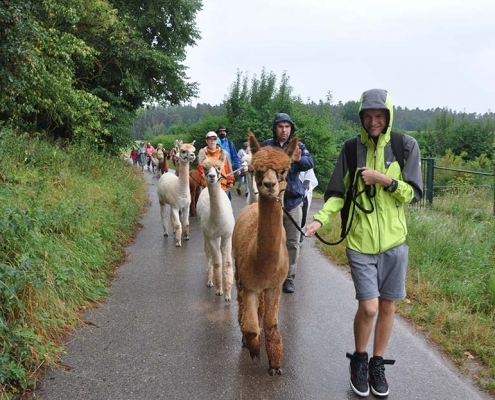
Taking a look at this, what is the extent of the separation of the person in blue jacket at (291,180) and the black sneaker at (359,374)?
1.82m

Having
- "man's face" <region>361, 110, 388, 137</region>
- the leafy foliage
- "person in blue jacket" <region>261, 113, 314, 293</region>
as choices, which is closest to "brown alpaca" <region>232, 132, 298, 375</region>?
"man's face" <region>361, 110, 388, 137</region>

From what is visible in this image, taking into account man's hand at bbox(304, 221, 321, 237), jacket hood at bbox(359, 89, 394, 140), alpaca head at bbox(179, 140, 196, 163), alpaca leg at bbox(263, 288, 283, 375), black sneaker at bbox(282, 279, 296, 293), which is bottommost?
black sneaker at bbox(282, 279, 296, 293)

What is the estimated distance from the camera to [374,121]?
2.78 meters

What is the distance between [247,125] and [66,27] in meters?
9.33

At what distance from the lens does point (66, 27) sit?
10.3 metres

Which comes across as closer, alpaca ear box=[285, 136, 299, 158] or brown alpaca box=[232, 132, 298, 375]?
brown alpaca box=[232, 132, 298, 375]

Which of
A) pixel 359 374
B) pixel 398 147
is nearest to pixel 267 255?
pixel 359 374

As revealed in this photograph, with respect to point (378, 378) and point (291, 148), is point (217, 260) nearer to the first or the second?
point (291, 148)

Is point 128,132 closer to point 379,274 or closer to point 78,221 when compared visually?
point 78,221

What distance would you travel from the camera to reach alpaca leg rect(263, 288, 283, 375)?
315 centimetres

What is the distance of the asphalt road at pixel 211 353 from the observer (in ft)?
9.82

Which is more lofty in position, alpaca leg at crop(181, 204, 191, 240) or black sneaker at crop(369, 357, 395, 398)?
alpaca leg at crop(181, 204, 191, 240)

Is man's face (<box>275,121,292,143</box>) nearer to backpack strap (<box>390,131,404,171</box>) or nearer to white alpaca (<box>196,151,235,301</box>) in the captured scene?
white alpaca (<box>196,151,235,301</box>)

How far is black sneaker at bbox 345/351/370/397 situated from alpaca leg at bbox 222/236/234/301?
2035 millimetres
